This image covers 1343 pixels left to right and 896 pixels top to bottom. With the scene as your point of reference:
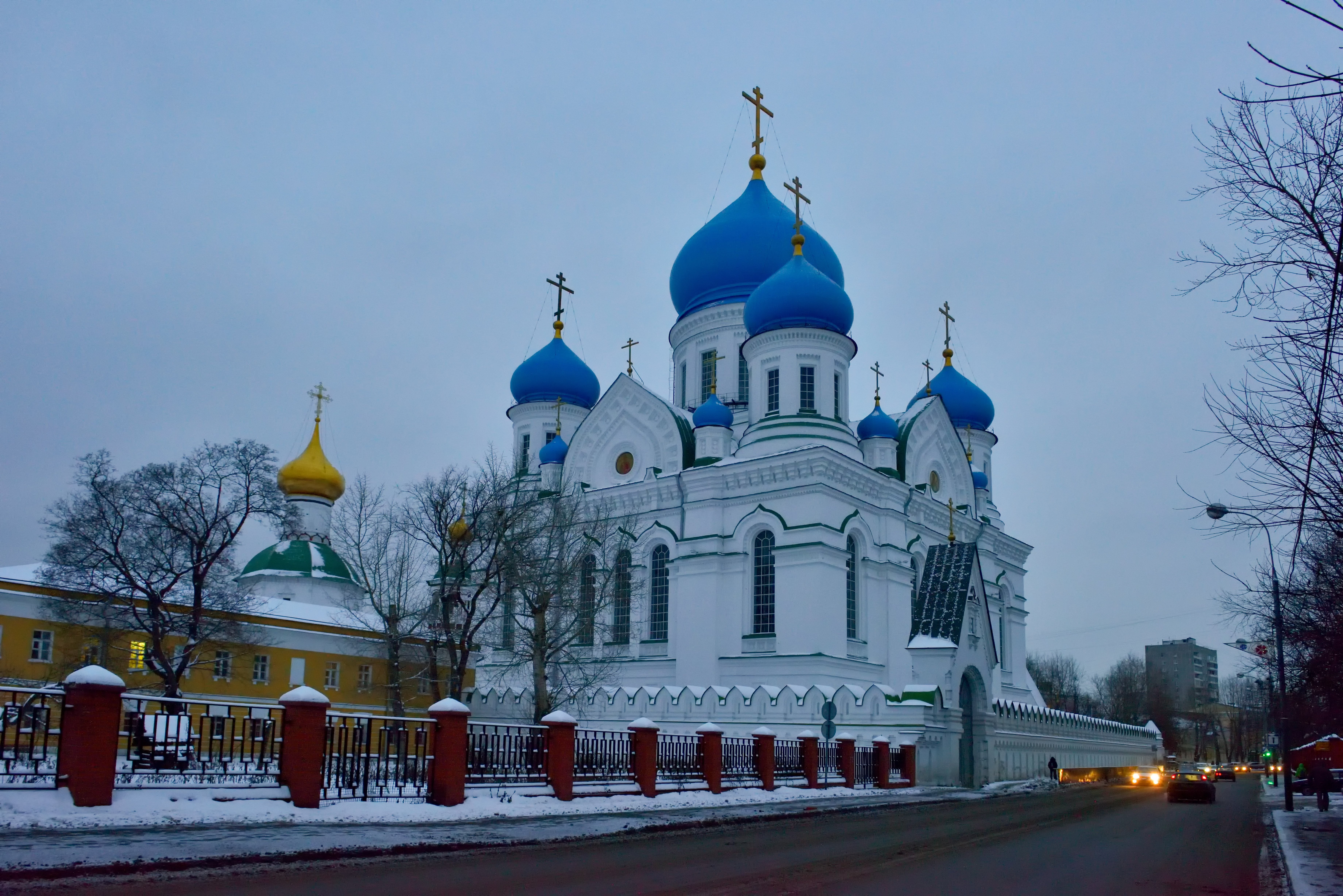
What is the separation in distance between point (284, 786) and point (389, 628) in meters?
12.5

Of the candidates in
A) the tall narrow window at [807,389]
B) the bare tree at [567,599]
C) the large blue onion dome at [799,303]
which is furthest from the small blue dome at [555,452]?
the tall narrow window at [807,389]

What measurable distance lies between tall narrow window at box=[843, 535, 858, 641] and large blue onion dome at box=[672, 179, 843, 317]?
31.5ft

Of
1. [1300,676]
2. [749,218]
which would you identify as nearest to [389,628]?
[749,218]

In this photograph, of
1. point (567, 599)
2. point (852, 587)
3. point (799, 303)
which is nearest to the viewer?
point (567, 599)

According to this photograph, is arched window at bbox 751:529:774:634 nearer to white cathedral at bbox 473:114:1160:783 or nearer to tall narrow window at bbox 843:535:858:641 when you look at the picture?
white cathedral at bbox 473:114:1160:783

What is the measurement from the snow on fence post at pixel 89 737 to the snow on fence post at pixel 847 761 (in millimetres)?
14979

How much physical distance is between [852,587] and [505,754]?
1507 centimetres

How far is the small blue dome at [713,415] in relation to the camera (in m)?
31.1

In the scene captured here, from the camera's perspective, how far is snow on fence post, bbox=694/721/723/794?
1930 centimetres

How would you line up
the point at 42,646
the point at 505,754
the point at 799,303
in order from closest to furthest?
the point at 505,754 → the point at 42,646 → the point at 799,303

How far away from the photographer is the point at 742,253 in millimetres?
35156

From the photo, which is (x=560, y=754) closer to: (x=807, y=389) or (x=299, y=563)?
(x=807, y=389)

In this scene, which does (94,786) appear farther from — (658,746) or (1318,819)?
(1318,819)

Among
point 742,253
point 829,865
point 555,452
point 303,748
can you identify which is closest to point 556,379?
point 555,452
